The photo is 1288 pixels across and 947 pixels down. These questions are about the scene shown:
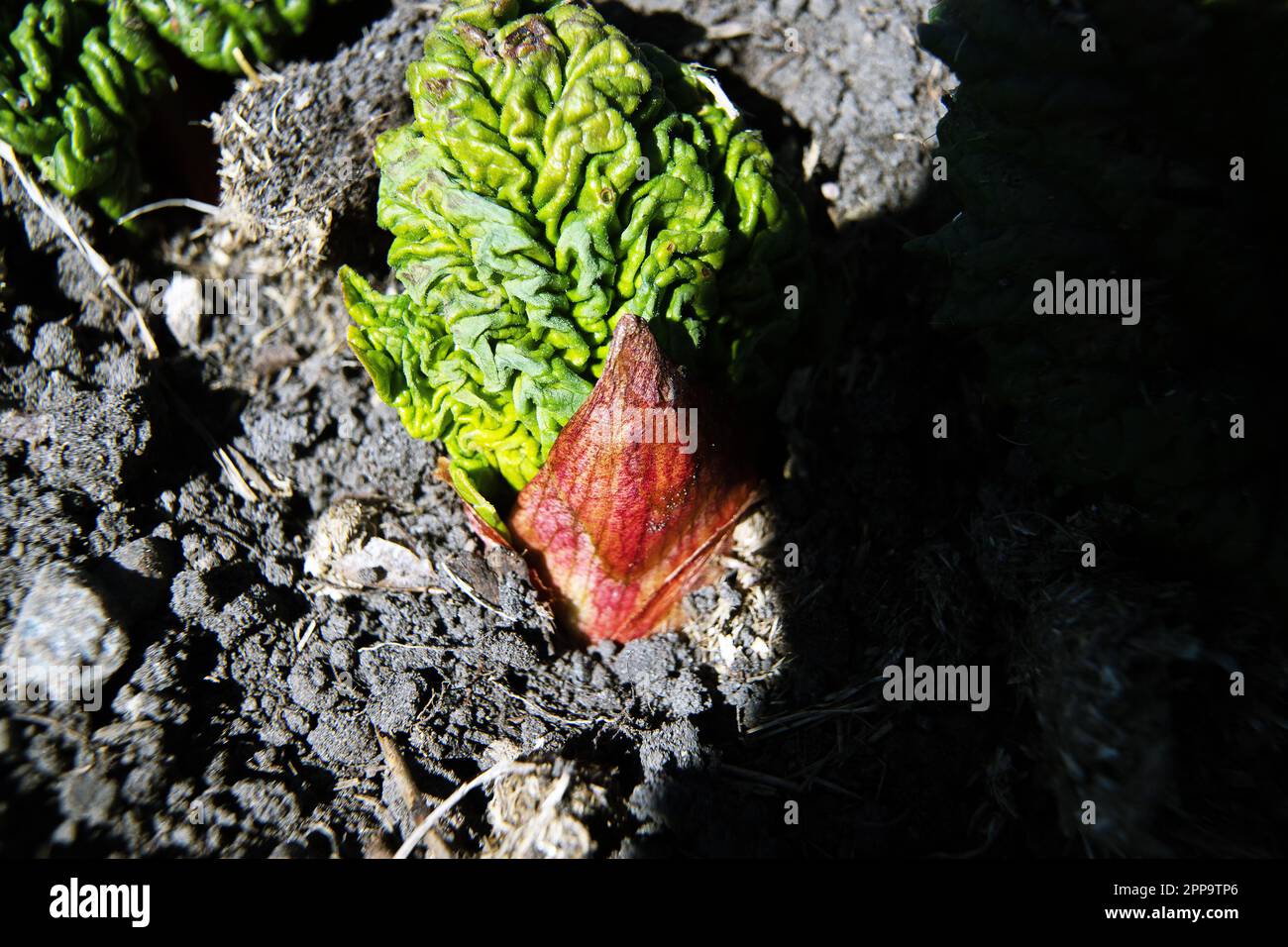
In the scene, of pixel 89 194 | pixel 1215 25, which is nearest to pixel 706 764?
pixel 1215 25

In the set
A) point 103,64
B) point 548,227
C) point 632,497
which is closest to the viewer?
point 548,227

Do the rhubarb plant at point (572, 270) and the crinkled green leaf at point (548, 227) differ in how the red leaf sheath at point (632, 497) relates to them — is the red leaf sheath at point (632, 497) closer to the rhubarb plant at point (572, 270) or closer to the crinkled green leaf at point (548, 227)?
the rhubarb plant at point (572, 270)

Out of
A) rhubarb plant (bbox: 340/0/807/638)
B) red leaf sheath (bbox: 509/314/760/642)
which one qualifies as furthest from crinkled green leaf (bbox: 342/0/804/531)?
red leaf sheath (bbox: 509/314/760/642)

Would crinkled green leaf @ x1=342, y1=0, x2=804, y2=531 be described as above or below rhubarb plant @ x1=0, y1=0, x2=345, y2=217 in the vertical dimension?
below

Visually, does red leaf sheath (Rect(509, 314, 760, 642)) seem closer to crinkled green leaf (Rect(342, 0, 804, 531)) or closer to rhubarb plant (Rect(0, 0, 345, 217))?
crinkled green leaf (Rect(342, 0, 804, 531))

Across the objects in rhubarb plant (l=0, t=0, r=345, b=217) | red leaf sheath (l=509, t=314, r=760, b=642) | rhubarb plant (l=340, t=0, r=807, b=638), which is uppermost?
rhubarb plant (l=0, t=0, r=345, b=217)

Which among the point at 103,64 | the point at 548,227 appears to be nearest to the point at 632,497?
the point at 548,227

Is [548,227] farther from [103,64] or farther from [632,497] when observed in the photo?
[103,64]

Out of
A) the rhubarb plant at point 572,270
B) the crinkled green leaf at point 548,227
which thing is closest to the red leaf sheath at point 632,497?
the rhubarb plant at point 572,270
